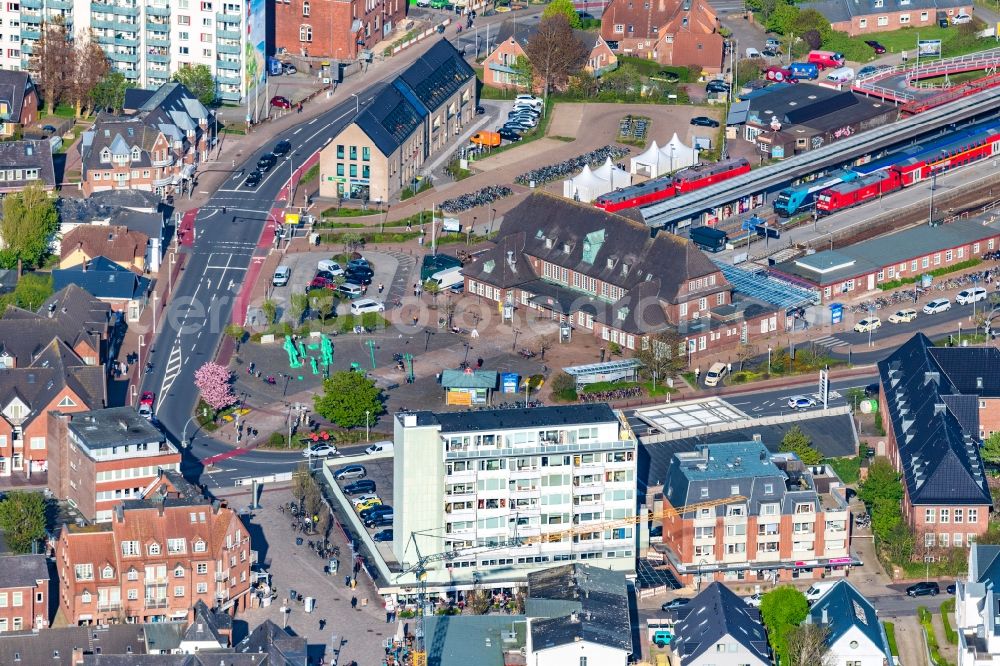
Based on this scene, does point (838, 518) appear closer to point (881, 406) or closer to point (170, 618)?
point (881, 406)

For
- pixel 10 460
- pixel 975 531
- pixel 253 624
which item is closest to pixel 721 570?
pixel 975 531

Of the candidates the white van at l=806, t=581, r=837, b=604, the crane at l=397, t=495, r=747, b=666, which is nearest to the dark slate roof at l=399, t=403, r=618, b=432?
the crane at l=397, t=495, r=747, b=666

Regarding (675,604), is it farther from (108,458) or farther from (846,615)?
(108,458)

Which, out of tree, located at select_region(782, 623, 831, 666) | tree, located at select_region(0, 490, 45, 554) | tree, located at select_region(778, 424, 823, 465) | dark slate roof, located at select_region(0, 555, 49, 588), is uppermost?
tree, located at select_region(778, 424, 823, 465)

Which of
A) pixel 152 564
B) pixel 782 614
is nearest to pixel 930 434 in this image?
pixel 782 614

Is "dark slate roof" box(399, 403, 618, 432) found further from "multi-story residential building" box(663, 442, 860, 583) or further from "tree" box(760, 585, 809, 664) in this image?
"tree" box(760, 585, 809, 664)

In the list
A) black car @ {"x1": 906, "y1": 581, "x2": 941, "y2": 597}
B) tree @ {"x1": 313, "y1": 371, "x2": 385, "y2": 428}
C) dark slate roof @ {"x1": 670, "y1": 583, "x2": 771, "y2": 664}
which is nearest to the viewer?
dark slate roof @ {"x1": 670, "y1": 583, "x2": 771, "y2": 664}

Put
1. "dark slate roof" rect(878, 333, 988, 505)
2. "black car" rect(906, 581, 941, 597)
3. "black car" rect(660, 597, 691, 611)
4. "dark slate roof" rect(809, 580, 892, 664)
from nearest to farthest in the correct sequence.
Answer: "dark slate roof" rect(809, 580, 892, 664)
"black car" rect(660, 597, 691, 611)
"black car" rect(906, 581, 941, 597)
"dark slate roof" rect(878, 333, 988, 505)
